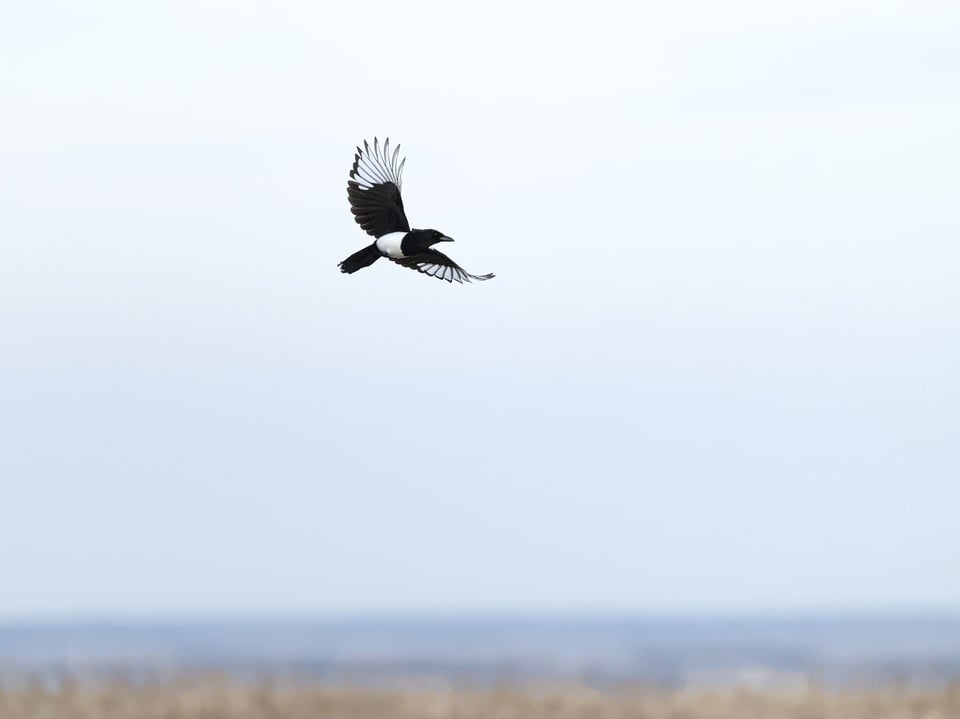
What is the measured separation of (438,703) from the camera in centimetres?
1379

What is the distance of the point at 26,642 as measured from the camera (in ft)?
219

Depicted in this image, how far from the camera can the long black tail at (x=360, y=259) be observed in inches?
551

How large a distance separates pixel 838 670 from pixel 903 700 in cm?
282

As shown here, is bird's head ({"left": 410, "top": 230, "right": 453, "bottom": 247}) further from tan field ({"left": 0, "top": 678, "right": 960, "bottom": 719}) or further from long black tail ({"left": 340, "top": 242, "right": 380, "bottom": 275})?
tan field ({"left": 0, "top": 678, "right": 960, "bottom": 719})

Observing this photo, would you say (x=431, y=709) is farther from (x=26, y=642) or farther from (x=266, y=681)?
(x=26, y=642)

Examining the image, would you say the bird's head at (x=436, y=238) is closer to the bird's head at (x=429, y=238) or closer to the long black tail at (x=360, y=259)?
the bird's head at (x=429, y=238)

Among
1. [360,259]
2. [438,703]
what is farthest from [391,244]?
[438,703]

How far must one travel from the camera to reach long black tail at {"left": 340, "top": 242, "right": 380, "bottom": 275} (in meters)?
14.0

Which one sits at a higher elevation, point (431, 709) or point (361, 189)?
point (361, 189)

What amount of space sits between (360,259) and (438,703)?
3886mm

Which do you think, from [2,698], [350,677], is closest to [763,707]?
[350,677]

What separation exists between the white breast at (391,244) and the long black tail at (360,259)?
8 centimetres

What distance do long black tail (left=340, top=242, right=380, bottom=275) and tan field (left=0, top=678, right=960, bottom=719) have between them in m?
3.68

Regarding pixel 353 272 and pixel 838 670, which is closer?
pixel 353 272
